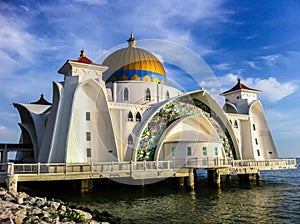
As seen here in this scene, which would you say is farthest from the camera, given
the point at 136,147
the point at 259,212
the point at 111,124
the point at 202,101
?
the point at 202,101

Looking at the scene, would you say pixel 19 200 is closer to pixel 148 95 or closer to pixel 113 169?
pixel 113 169

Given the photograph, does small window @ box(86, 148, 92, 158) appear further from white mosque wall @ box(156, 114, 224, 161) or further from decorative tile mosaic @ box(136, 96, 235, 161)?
white mosque wall @ box(156, 114, 224, 161)

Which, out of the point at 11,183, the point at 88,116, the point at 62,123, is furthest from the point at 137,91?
the point at 11,183

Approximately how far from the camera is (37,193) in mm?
20781

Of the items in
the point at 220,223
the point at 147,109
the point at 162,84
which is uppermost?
the point at 162,84

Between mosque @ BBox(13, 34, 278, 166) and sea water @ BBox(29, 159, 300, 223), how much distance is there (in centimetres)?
320

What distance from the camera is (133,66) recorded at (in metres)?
30.5

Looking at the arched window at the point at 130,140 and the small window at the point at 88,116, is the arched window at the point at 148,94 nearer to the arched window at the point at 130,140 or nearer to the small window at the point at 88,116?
the arched window at the point at 130,140

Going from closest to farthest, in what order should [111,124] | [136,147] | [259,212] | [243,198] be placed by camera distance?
1. [259,212]
2. [243,198]
3. [111,124]
4. [136,147]

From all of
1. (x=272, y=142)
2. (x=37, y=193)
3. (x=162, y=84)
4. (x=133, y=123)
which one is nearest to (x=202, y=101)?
(x=162, y=84)

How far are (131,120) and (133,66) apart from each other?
7493mm

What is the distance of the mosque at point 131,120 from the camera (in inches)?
890

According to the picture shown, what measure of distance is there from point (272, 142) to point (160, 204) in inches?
841

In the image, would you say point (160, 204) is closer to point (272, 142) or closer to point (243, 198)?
point (243, 198)
